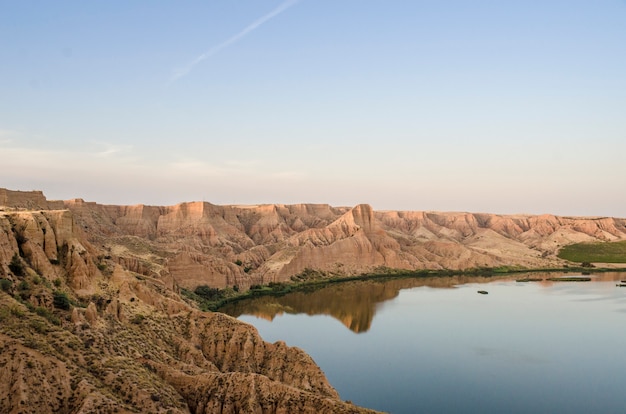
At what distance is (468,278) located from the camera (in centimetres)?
8662

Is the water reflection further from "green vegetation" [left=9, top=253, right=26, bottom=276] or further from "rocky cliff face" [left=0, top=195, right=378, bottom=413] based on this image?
"green vegetation" [left=9, top=253, right=26, bottom=276]

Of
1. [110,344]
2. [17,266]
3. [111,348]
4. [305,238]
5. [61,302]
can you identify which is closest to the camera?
[111,348]

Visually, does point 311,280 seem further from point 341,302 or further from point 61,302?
point 61,302

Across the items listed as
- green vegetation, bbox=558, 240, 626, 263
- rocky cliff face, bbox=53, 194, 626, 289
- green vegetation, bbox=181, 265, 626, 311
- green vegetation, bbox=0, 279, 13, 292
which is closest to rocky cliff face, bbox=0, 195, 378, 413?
green vegetation, bbox=0, 279, 13, 292

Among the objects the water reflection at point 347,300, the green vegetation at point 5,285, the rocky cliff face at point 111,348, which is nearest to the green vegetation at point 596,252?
the water reflection at point 347,300

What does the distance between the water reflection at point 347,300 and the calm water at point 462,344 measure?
0.74 ft

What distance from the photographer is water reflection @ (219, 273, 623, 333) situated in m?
53.1

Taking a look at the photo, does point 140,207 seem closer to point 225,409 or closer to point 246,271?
point 246,271

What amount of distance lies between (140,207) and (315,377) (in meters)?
99.2

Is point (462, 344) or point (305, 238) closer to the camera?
point (462, 344)

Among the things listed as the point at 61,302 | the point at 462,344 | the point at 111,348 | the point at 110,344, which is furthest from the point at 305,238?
the point at 111,348

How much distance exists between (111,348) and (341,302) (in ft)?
138

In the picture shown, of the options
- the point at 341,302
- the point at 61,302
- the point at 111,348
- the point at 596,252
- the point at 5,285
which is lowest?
the point at 341,302

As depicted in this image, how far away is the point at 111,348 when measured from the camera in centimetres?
2152
